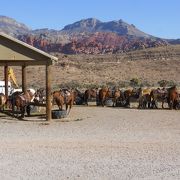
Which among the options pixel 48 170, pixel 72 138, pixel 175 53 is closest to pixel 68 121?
pixel 72 138

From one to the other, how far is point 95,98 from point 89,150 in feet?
80.7

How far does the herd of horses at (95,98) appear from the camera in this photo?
1008 inches

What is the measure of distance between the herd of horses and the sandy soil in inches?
104

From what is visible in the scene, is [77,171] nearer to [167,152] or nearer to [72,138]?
[167,152]

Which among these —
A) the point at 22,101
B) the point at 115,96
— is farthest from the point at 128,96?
the point at 22,101

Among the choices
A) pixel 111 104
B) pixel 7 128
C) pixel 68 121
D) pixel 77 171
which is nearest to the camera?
pixel 77 171

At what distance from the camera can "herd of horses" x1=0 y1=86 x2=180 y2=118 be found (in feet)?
84.0

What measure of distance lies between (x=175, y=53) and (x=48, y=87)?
7511 cm

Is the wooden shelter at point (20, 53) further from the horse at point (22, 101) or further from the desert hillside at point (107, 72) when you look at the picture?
the desert hillside at point (107, 72)

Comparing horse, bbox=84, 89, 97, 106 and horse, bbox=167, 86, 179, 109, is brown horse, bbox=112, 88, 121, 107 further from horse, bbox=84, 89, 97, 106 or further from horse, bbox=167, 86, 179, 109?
horse, bbox=167, 86, 179, 109

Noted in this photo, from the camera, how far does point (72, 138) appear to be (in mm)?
17234

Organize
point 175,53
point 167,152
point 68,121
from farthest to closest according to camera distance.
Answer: point 175,53 → point 68,121 → point 167,152

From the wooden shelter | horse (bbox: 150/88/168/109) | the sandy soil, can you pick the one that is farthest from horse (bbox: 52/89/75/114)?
horse (bbox: 150/88/168/109)

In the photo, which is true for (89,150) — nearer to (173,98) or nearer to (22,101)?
(22,101)
